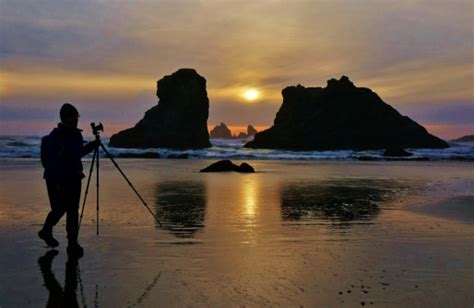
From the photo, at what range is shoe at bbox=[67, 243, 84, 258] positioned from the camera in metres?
6.83

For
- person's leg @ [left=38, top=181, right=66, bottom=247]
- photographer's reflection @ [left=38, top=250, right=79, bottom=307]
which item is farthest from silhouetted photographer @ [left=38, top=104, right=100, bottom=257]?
photographer's reflection @ [left=38, top=250, right=79, bottom=307]

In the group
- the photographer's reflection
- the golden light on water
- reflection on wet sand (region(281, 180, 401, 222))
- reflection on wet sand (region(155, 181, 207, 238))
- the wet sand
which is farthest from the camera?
the golden light on water

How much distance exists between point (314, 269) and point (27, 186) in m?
14.7

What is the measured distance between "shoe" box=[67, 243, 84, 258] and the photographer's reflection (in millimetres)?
143

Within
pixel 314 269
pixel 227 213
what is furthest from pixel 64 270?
pixel 227 213

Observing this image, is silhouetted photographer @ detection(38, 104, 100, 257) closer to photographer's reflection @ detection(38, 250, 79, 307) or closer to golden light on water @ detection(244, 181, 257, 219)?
photographer's reflection @ detection(38, 250, 79, 307)

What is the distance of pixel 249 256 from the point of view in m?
6.84

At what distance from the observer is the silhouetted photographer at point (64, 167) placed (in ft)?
23.8

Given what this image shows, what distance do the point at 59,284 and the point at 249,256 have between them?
2.63 metres

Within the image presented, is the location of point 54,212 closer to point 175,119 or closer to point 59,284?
point 59,284

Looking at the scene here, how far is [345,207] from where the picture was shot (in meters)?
12.6

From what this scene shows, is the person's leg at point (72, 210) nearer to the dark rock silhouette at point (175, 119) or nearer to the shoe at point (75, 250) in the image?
the shoe at point (75, 250)

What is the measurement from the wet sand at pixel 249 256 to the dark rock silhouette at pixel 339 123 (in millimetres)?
98693

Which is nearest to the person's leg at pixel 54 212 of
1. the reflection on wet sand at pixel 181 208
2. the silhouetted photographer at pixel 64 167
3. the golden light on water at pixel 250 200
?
the silhouetted photographer at pixel 64 167
